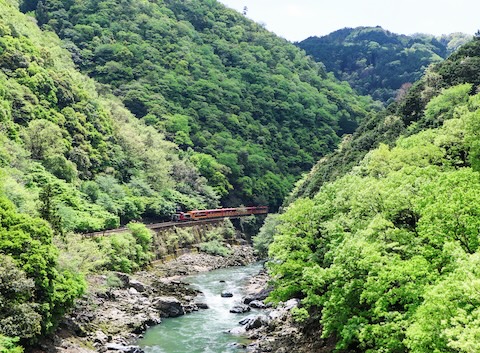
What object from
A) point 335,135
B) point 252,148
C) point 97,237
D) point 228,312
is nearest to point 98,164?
point 97,237

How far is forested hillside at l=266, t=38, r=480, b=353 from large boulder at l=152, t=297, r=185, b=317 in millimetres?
11808

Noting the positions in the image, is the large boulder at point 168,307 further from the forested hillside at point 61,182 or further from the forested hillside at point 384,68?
the forested hillside at point 384,68

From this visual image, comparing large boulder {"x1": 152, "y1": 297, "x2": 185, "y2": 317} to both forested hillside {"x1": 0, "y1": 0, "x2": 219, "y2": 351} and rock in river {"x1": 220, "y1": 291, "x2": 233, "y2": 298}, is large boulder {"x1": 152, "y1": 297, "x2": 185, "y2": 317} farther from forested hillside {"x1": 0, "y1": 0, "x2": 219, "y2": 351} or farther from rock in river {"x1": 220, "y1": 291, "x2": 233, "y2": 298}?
rock in river {"x1": 220, "y1": 291, "x2": 233, "y2": 298}

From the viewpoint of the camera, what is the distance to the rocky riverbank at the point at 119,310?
29094 mm

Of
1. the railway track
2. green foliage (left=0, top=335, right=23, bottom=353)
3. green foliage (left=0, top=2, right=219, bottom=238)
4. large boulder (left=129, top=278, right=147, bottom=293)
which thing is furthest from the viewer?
the railway track

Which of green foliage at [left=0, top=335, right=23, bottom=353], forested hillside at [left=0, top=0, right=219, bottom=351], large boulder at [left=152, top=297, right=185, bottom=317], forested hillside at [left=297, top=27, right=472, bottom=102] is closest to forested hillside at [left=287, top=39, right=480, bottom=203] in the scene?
large boulder at [left=152, top=297, right=185, bottom=317]

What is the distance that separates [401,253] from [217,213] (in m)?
60.1

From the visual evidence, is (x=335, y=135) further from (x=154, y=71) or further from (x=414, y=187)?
(x=414, y=187)

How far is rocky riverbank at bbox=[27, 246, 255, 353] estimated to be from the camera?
2909 cm

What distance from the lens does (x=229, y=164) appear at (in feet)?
325

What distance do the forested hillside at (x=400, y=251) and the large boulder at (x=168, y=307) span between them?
38.7 ft

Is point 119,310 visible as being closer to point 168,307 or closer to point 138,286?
point 168,307

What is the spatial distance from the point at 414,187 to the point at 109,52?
4066 inches

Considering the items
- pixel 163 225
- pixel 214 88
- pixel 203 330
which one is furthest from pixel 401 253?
pixel 214 88
